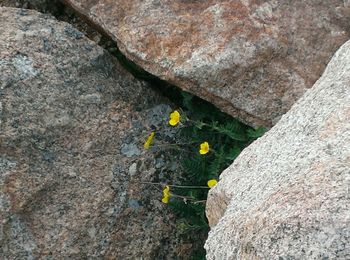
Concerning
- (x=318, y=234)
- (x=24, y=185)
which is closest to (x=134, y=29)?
(x=24, y=185)

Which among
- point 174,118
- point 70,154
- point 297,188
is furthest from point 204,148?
point 297,188

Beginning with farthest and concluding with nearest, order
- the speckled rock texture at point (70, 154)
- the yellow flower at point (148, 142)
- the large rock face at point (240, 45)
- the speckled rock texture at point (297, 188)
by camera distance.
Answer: the yellow flower at point (148, 142) → the large rock face at point (240, 45) → the speckled rock texture at point (70, 154) → the speckled rock texture at point (297, 188)

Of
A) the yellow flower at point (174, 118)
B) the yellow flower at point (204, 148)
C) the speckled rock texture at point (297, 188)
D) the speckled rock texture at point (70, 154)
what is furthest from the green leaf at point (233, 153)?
the speckled rock texture at point (297, 188)

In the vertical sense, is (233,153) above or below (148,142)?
above

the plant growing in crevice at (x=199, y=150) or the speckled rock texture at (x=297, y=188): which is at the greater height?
the speckled rock texture at (x=297, y=188)

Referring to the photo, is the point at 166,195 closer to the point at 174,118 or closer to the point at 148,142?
the point at 148,142

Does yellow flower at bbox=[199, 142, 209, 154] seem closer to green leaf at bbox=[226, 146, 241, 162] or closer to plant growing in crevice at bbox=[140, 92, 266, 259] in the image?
plant growing in crevice at bbox=[140, 92, 266, 259]

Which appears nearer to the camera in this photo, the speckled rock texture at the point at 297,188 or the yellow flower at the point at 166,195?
the speckled rock texture at the point at 297,188

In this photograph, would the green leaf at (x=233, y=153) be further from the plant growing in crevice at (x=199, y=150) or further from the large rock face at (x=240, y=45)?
the large rock face at (x=240, y=45)
